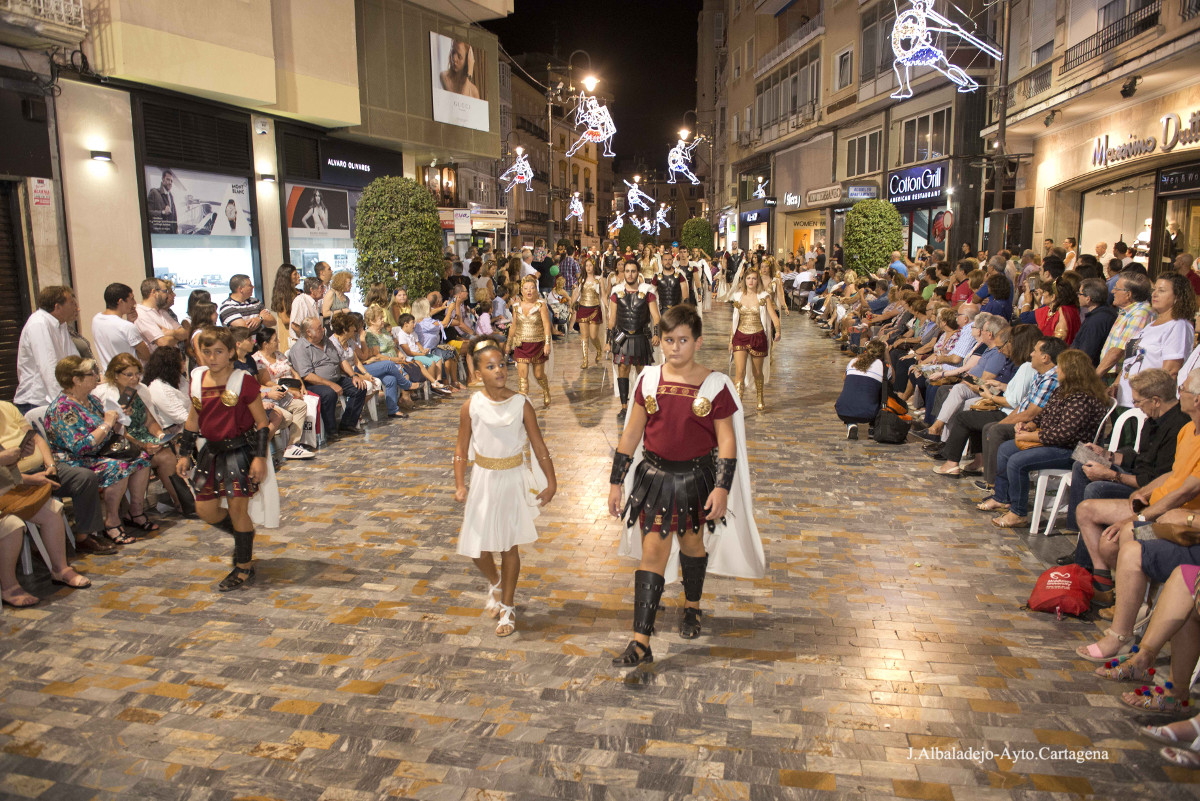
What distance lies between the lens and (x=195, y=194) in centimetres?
1433

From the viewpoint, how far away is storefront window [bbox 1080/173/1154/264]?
15.6 m

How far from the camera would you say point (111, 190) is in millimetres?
12312

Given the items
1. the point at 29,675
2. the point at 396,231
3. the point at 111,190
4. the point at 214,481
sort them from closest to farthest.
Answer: the point at 29,675, the point at 214,481, the point at 111,190, the point at 396,231

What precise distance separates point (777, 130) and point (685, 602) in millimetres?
37680

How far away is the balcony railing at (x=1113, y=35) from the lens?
45.4 feet

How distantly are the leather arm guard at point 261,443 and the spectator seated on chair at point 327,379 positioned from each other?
401cm

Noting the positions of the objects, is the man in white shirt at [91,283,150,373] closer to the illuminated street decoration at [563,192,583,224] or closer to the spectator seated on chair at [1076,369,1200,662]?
the spectator seated on chair at [1076,369,1200,662]

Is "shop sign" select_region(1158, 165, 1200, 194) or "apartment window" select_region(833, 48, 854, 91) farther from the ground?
"apartment window" select_region(833, 48, 854, 91)

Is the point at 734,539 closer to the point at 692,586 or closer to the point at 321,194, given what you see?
the point at 692,586

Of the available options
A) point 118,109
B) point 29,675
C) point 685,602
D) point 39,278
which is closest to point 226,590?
point 29,675

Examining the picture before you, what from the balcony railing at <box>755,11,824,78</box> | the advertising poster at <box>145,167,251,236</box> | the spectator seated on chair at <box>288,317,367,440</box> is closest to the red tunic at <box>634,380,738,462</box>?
the spectator seated on chair at <box>288,317,367,440</box>

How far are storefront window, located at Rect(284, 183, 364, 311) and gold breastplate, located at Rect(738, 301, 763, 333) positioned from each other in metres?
9.50

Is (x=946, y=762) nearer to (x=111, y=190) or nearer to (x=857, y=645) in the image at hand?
(x=857, y=645)

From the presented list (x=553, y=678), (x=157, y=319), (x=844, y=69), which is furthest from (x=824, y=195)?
(x=553, y=678)
